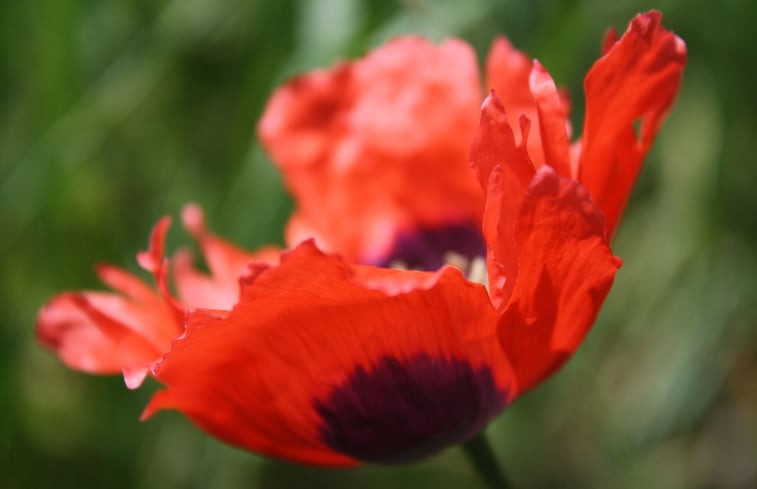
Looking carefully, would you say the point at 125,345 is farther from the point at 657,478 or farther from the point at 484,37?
the point at 484,37

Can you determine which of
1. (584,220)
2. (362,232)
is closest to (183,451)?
(362,232)

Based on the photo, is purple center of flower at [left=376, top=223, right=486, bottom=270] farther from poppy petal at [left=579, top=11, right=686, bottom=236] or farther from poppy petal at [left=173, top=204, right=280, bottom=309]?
poppy petal at [left=579, top=11, right=686, bottom=236]

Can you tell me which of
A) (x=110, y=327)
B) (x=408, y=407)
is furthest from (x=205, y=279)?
(x=408, y=407)

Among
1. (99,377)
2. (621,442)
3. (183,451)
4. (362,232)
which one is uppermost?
(362,232)

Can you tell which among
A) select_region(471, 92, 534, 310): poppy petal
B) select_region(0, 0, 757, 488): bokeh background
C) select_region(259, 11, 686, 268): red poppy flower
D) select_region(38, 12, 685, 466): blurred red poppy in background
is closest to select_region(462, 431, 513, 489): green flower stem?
select_region(38, 12, 685, 466): blurred red poppy in background

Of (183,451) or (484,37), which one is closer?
(183,451)
